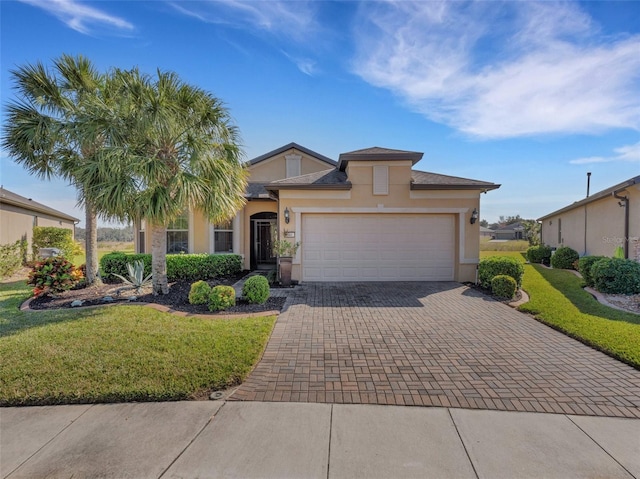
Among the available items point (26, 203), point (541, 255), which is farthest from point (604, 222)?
point (26, 203)

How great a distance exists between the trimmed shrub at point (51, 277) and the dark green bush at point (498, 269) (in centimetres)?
1242

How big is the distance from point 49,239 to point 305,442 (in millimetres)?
21776

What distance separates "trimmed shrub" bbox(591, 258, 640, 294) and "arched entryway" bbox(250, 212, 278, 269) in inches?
471

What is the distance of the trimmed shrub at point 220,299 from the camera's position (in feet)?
22.2

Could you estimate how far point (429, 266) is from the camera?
10797 millimetres

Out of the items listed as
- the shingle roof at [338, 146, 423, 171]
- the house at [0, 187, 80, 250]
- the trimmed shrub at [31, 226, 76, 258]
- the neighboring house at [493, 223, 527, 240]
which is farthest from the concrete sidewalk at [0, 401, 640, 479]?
the neighboring house at [493, 223, 527, 240]

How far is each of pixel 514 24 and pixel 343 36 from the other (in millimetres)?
4502

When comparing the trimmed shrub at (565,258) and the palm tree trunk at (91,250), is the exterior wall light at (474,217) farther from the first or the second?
the palm tree trunk at (91,250)

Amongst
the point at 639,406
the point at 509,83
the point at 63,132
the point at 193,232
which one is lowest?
the point at 639,406

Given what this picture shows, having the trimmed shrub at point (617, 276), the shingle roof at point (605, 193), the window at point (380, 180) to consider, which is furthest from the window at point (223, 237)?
the shingle roof at point (605, 193)

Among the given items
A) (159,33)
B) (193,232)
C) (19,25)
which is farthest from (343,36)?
(193,232)

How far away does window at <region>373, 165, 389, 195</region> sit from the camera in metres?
→ 10.6

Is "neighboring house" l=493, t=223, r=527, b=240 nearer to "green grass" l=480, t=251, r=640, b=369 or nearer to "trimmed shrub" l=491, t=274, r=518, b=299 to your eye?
"green grass" l=480, t=251, r=640, b=369

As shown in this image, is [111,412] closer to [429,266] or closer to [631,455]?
[631,455]
